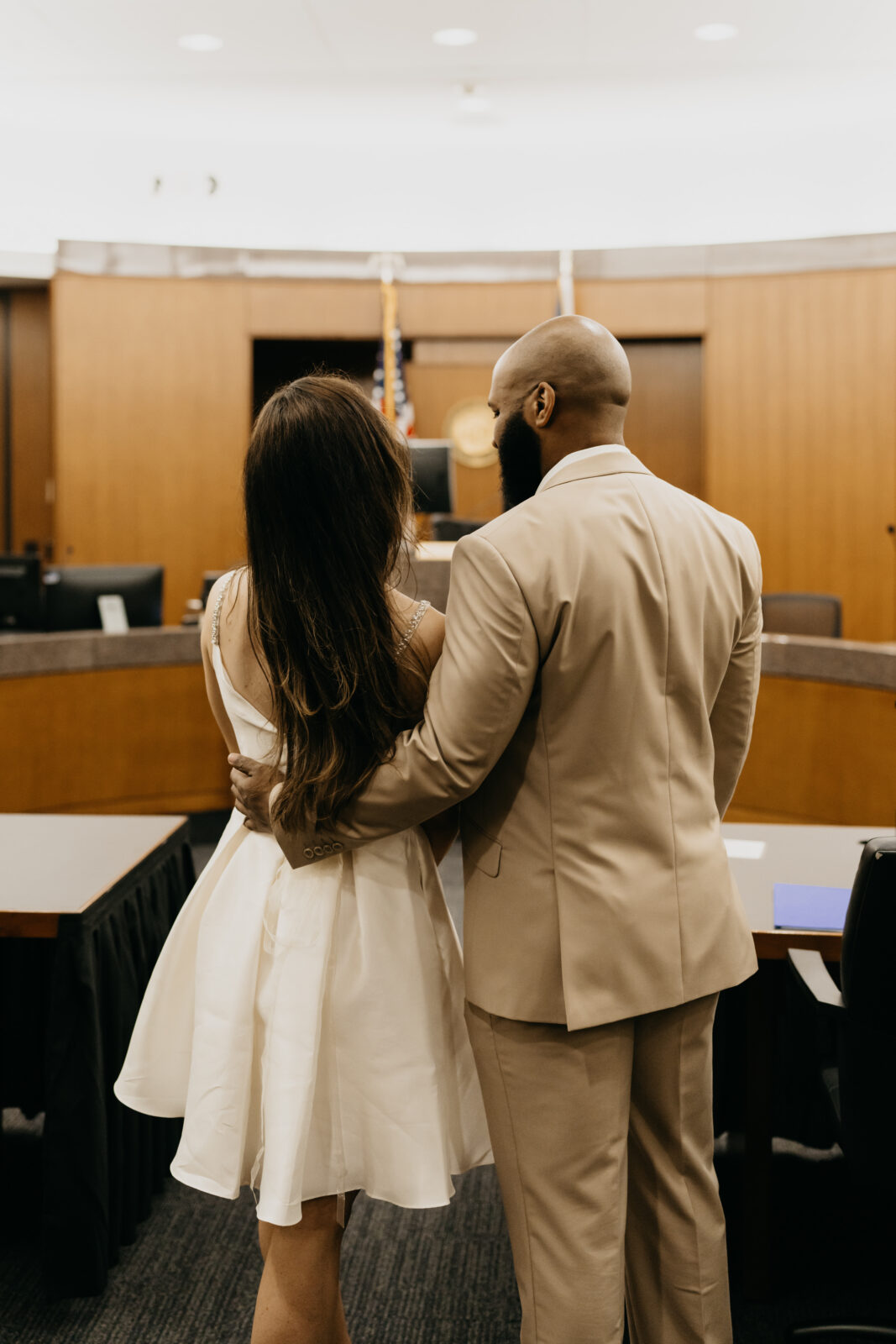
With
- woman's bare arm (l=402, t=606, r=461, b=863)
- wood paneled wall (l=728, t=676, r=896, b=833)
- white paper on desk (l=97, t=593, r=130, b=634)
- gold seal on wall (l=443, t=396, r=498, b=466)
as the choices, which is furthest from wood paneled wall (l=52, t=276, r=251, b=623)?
woman's bare arm (l=402, t=606, r=461, b=863)

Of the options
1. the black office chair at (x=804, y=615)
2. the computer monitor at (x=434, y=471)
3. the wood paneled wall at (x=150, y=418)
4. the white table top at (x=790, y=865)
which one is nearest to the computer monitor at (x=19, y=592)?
the computer monitor at (x=434, y=471)

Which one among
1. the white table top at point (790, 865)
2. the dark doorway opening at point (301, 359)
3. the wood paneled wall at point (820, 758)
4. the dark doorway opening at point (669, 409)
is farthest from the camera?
the dark doorway opening at point (301, 359)

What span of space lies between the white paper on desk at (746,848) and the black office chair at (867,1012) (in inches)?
21.3

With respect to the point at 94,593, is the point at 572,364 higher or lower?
higher

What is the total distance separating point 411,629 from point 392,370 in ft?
21.4

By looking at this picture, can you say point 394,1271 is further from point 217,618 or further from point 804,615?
point 804,615

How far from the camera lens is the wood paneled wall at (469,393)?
754cm

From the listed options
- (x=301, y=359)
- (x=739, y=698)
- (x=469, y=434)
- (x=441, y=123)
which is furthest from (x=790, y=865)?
(x=301, y=359)

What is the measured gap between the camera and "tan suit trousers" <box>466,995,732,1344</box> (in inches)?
53.2

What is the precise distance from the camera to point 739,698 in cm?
155

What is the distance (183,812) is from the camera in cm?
543

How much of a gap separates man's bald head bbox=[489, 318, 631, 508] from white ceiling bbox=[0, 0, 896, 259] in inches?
195

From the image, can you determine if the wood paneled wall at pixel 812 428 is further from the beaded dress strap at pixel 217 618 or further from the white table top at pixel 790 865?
the beaded dress strap at pixel 217 618

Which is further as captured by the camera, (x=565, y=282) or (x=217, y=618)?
(x=565, y=282)
